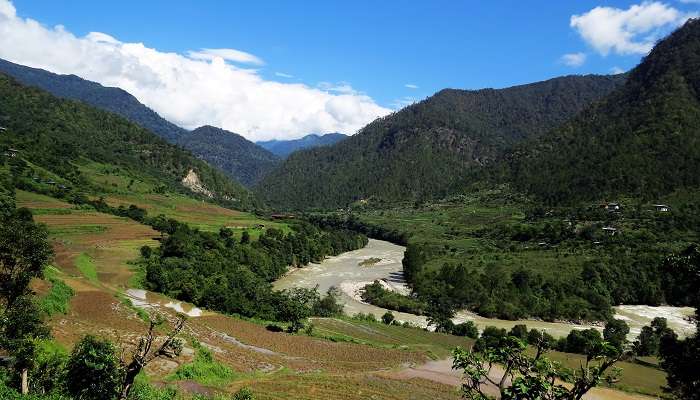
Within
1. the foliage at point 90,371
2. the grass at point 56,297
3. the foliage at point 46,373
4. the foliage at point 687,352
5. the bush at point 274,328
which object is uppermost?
the foliage at point 687,352

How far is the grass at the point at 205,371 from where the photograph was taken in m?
38.1

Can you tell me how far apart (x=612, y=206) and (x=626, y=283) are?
72427mm

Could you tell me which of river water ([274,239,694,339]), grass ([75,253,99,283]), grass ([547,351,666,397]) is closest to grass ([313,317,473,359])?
river water ([274,239,694,339])

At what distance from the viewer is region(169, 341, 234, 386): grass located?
38.1 metres

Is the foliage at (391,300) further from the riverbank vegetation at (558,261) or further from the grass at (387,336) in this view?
the grass at (387,336)

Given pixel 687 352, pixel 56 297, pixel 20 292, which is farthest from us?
pixel 56 297

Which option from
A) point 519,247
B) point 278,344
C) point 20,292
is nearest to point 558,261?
point 519,247

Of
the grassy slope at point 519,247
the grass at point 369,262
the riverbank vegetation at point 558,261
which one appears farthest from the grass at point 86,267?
the grassy slope at point 519,247

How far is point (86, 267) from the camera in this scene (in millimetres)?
70500

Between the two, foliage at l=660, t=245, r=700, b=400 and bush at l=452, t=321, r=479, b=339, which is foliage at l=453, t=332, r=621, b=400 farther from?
bush at l=452, t=321, r=479, b=339

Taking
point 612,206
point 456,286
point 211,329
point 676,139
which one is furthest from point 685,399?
point 676,139

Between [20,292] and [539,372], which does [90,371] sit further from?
[539,372]

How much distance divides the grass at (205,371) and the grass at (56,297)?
46.4ft

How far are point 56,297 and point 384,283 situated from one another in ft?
243
